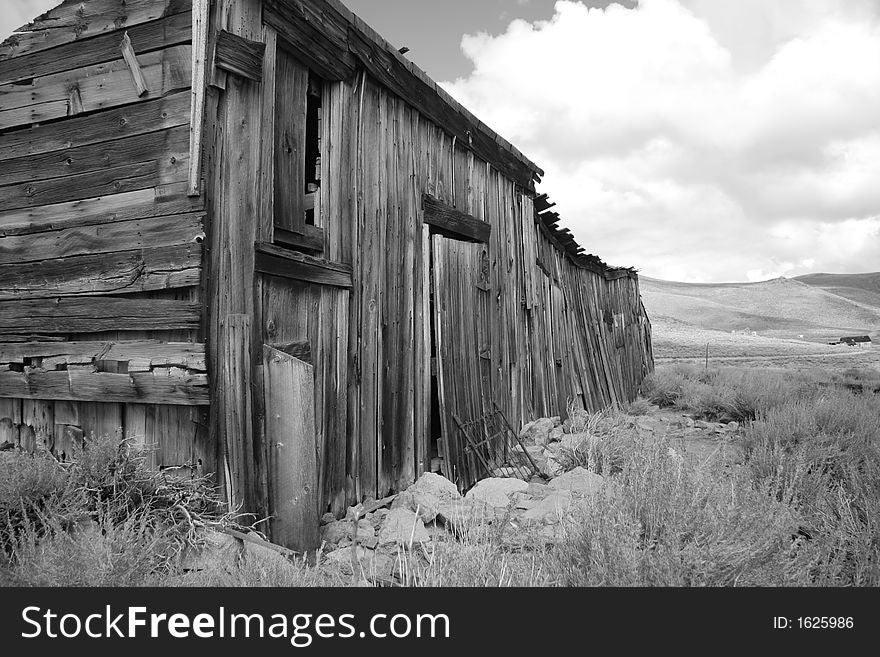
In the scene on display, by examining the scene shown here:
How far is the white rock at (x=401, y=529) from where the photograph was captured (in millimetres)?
3992

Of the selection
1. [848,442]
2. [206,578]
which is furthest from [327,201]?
[848,442]

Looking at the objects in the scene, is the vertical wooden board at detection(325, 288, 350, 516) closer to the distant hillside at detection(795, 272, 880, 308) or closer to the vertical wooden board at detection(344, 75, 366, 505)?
the vertical wooden board at detection(344, 75, 366, 505)

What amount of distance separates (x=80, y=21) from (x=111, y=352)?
7.91 feet

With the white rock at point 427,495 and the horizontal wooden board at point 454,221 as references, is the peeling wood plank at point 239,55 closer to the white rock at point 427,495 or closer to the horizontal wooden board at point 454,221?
the horizontal wooden board at point 454,221

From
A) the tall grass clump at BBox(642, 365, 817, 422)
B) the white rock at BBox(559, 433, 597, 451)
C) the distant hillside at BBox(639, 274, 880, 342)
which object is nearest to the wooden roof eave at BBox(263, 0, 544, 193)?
the white rock at BBox(559, 433, 597, 451)

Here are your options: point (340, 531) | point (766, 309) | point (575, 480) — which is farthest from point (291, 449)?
point (766, 309)

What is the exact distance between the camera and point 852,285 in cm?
14138

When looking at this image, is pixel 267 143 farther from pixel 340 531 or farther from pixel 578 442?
pixel 578 442

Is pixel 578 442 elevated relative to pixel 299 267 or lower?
lower

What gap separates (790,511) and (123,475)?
4079mm

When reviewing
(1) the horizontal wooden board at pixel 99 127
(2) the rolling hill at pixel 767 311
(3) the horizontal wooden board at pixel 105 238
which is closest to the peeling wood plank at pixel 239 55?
(1) the horizontal wooden board at pixel 99 127

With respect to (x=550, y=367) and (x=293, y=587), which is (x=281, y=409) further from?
(x=550, y=367)

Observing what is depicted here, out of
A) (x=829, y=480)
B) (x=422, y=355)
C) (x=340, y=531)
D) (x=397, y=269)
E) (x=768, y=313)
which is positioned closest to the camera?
(x=340, y=531)

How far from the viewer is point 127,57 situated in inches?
148
